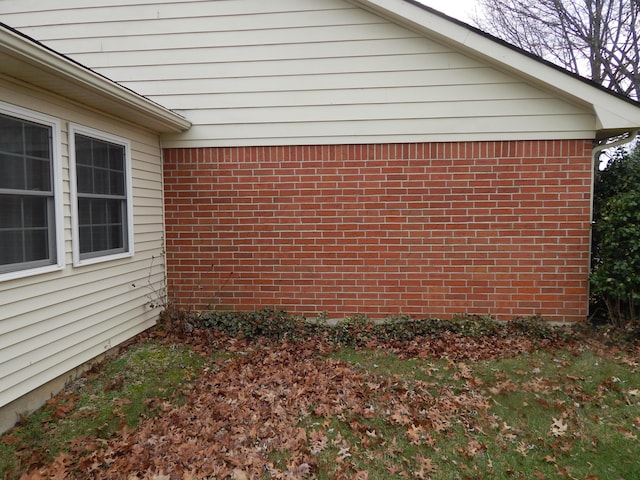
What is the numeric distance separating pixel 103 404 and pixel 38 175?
239cm

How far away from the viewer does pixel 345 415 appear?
152 inches

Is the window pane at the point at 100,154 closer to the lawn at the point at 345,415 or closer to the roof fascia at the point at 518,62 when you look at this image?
the lawn at the point at 345,415

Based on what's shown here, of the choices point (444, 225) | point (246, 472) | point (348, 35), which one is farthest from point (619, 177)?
point (246, 472)

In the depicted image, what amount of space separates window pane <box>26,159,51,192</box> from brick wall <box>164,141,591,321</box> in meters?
2.26

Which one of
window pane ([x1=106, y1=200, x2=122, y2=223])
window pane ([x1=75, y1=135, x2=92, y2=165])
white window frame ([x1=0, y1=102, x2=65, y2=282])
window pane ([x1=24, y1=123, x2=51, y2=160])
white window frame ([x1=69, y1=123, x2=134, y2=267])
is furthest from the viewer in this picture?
window pane ([x1=106, y1=200, x2=122, y2=223])

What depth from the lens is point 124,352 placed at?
5363 mm

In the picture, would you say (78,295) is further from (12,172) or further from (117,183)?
(117,183)

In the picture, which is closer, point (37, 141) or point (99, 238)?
point (37, 141)

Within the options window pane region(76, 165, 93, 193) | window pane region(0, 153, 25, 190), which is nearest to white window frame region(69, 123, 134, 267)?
window pane region(76, 165, 93, 193)

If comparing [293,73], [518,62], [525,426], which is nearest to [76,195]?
[293,73]

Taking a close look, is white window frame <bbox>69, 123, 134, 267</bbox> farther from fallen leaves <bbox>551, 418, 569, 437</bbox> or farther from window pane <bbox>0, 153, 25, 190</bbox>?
fallen leaves <bbox>551, 418, 569, 437</bbox>

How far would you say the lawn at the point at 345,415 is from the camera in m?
3.14

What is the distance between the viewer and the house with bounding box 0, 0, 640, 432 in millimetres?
5895

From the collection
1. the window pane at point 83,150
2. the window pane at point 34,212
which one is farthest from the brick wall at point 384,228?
the window pane at point 34,212
